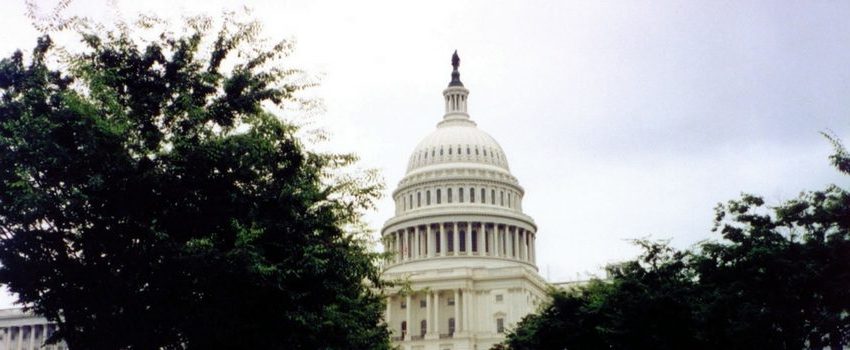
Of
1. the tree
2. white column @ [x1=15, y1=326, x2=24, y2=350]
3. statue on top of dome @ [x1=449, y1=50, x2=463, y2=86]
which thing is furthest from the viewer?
statue on top of dome @ [x1=449, y1=50, x2=463, y2=86]

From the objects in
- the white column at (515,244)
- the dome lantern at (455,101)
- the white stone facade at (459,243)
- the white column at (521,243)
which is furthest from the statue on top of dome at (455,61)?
the white column at (515,244)

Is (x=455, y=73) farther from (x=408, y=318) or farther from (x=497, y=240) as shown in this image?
(x=408, y=318)

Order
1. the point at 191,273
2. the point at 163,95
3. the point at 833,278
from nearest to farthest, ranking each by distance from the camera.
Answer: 1. the point at 191,273
2. the point at 163,95
3. the point at 833,278

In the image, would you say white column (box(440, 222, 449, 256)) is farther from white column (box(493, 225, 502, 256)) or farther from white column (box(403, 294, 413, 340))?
white column (box(403, 294, 413, 340))

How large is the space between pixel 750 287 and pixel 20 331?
117846 mm

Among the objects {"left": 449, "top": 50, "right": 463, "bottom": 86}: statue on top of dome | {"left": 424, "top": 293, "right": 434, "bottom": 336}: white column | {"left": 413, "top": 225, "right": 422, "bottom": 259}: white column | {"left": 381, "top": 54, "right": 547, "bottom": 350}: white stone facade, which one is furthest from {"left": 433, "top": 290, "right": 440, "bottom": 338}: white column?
{"left": 449, "top": 50, "right": 463, "bottom": 86}: statue on top of dome

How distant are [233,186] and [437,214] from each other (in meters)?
96.4

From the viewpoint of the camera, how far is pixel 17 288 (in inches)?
1044

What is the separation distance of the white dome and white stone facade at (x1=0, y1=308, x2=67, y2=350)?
55523 mm

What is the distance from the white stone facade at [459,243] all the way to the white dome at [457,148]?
0.45ft

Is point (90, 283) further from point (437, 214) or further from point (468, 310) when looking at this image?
point (437, 214)

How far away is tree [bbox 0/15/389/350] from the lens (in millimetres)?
25703

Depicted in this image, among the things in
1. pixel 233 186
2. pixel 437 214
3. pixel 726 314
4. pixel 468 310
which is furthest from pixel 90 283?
pixel 437 214

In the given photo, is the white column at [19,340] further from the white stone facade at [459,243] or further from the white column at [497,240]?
the white column at [497,240]
